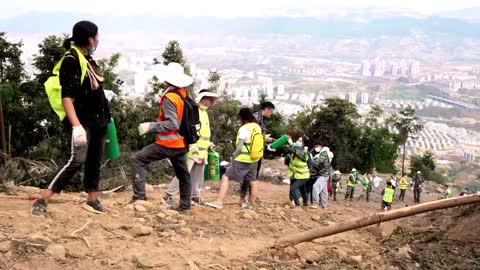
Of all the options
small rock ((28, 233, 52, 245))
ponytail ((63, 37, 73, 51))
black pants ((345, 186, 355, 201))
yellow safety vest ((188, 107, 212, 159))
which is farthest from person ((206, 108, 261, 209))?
black pants ((345, 186, 355, 201))

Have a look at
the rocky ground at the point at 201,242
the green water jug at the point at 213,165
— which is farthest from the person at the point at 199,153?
the green water jug at the point at 213,165

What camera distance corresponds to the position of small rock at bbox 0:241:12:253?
3.40m

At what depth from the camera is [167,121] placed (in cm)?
501

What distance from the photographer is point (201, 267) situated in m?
3.77

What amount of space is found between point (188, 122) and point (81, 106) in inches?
50.0

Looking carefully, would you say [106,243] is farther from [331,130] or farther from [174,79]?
[331,130]

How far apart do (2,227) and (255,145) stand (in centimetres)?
341

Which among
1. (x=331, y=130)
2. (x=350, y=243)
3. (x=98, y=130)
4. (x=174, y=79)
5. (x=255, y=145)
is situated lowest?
(x=331, y=130)

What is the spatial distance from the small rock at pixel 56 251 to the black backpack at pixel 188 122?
1.96 m

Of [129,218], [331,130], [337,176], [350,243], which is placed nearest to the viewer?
[129,218]

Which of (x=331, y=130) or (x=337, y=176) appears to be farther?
(x=331, y=130)

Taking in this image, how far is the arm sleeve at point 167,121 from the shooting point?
5.00m

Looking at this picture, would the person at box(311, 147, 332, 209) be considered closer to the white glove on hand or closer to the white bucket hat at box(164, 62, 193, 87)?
the white bucket hat at box(164, 62, 193, 87)

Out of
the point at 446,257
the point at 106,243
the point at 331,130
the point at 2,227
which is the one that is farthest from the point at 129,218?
the point at 331,130
